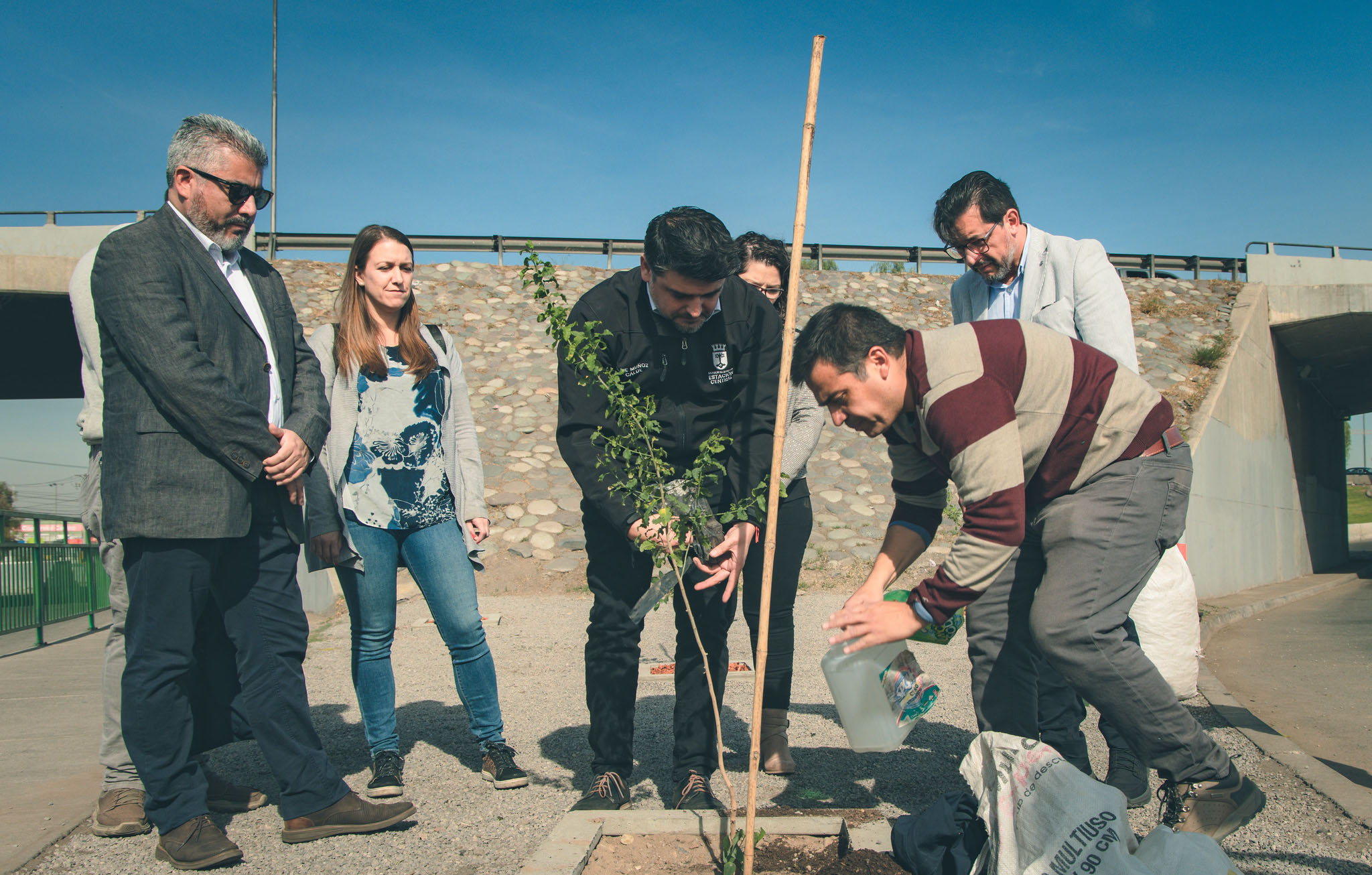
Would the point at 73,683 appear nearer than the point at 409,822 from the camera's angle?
No

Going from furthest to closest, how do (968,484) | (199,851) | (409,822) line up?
(409,822), (199,851), (968,484)

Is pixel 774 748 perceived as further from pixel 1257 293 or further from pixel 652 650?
pixel 1257 293

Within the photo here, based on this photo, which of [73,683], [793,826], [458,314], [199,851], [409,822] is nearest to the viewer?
[793,826]

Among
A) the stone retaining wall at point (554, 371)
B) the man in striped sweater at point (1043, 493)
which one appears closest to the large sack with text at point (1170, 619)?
the man in striped sweater at point (1043, 493)

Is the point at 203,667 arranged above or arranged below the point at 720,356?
below

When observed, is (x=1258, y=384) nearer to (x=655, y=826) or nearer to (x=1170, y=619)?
(x=1170, y=619)

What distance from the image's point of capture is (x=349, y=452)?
11.5 feet

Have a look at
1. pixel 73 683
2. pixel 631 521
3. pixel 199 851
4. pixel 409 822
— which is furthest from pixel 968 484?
pixel 73 683

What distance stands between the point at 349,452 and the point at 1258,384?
50.2ft

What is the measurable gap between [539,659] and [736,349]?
4133 mm

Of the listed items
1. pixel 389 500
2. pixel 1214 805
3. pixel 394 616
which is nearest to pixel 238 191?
pixel 389 500

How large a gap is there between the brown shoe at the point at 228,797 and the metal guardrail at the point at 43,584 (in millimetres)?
4945

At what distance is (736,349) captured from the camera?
10.5 feet

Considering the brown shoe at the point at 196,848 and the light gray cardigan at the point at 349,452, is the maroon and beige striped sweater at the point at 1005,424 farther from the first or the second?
the brown shoe at the point at 196,848
